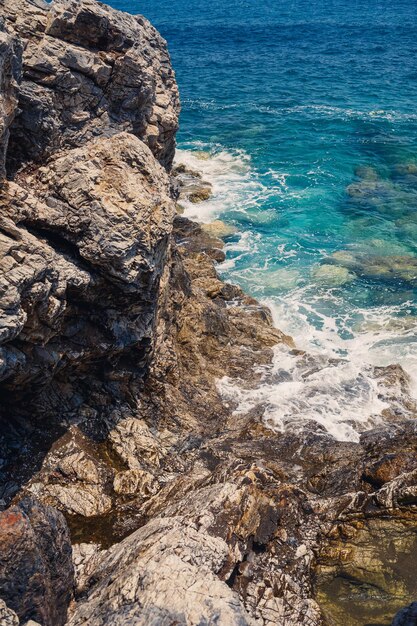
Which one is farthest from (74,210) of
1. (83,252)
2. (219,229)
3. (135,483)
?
(219,229)

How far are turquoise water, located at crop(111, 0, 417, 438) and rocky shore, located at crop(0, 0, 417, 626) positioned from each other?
5.24 metres

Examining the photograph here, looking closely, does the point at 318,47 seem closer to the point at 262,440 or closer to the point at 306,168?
the point at 306,168

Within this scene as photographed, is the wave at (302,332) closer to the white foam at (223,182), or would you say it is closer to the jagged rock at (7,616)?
the white foam at (223,182)

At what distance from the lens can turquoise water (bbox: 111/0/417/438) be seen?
118 ft

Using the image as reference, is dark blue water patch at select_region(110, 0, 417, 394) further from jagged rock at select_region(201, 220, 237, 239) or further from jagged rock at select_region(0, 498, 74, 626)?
jagged rock at select_region(0, 498, 74, 626)

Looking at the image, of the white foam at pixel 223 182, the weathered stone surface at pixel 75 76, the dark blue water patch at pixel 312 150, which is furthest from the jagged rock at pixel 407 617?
the white foam at pixel 223 182

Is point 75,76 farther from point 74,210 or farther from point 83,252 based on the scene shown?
point 83,252

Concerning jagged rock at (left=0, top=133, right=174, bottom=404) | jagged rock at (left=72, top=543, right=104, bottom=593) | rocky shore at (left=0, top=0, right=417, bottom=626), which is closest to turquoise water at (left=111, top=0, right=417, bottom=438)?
rocky shore at (left=0, top=0, right=417, bottom=626)

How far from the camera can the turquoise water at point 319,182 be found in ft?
118

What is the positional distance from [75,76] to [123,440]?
45.9ft

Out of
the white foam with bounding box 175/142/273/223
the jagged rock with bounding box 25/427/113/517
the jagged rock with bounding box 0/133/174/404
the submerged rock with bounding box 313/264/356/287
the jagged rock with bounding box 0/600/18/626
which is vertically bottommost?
the submerged rock with bounding box 313/264/356/287

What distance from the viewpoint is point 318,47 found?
103m

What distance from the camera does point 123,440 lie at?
22.9 meters

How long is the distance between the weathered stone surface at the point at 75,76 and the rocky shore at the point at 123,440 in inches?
2.4
